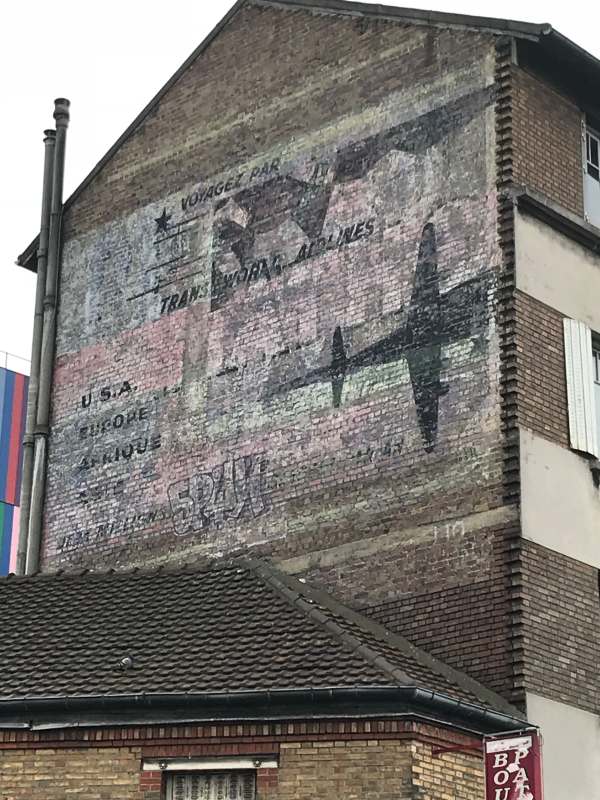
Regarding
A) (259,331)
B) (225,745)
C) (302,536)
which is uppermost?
(259,331)

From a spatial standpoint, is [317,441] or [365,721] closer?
[365,721]

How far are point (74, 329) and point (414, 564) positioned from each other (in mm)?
9575

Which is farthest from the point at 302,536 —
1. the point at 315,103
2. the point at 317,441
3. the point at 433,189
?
the point at 315,103

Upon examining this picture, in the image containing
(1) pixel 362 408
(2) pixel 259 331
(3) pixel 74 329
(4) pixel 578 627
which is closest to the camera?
(4) pixel 578 627

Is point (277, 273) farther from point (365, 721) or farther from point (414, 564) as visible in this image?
point (365, 721)

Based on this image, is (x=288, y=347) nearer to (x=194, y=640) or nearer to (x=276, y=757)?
(x=194, y=640)

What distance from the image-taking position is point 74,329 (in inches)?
1214

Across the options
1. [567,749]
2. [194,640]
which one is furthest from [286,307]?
[567,749]

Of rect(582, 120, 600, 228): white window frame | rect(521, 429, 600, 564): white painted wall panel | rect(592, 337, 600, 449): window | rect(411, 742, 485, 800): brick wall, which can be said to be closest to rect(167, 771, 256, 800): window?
rect(411, 742, 485, 800): brick wall

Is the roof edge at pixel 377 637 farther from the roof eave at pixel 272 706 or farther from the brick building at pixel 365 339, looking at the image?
the roof eave at pixel 272 706

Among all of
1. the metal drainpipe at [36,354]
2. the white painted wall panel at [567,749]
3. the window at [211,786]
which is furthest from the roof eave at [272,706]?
the metal drainpipe at [36,354]

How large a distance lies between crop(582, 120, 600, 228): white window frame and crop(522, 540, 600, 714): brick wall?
5.55 m

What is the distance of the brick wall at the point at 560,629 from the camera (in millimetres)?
22516

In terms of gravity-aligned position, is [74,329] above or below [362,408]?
above
